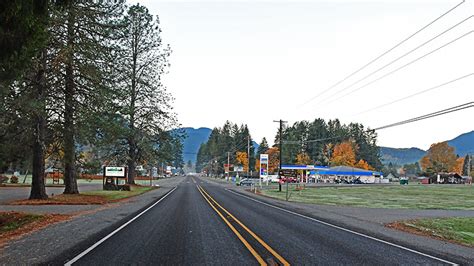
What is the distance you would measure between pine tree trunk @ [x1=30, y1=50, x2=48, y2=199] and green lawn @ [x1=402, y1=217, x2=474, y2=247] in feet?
61.6

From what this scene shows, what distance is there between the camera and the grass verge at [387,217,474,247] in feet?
46.0

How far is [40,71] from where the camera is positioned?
889 inches

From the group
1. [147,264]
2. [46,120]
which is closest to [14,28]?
[147,264]

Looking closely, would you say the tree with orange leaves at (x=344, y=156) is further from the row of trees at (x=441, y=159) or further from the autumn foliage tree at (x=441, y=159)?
the autumn foliage tree at (x=441, y=159)

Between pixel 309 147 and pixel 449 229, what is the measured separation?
12969cm

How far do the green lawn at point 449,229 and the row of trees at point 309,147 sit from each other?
352ft

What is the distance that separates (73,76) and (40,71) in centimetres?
280

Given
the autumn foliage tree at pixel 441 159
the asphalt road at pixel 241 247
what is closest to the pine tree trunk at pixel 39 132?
the asphalt road at pixel 241 247

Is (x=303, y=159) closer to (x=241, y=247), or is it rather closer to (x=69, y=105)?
(x=69, y=105)

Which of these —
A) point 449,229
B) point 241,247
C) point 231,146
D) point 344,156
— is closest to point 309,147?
point 344,156

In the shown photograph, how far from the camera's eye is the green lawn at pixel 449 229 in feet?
46.2

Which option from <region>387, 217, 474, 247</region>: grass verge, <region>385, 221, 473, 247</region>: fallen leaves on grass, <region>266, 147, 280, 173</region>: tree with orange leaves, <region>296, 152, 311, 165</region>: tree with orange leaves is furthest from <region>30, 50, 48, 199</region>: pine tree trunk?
<region>296, 152, 311, 165</region>: tree with orange leaves

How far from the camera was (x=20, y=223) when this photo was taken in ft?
50.3

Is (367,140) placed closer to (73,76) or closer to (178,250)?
(73,76)
